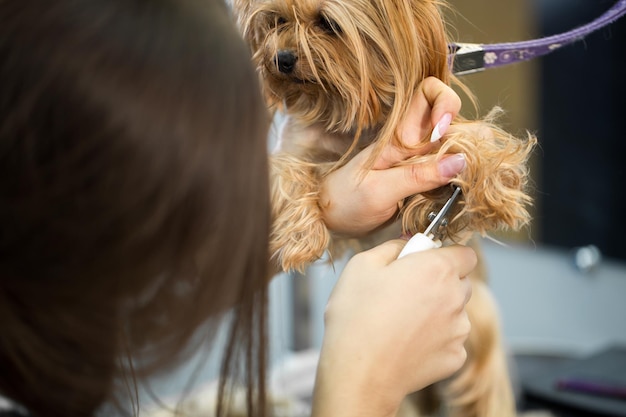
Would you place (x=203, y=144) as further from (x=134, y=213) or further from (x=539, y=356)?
(x=539, y=356)

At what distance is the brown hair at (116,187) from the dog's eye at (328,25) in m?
0.30

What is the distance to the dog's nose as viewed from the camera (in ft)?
2.80

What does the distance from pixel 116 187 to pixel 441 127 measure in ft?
1.30

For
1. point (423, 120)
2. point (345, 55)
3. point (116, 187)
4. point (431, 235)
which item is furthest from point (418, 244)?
point (116, 187)

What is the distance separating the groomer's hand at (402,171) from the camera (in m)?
0.78

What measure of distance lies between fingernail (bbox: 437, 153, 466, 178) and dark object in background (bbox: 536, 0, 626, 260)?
0.90 meters

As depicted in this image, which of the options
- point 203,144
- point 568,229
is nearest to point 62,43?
point 203,144

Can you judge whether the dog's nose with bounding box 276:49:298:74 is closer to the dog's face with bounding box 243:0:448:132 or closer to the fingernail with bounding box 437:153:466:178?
the dog's face with bounding box 243:0:448:132

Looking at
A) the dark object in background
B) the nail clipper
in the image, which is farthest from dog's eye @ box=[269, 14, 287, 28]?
the dark object in background

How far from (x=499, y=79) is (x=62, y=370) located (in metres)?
0.87

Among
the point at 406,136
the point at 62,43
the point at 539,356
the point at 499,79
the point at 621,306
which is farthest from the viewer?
the point at 621,306

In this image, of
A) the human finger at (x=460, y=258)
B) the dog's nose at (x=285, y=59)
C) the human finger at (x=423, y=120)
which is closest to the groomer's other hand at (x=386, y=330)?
the human finger at (x=460, y=258)

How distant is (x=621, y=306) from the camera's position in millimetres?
1840

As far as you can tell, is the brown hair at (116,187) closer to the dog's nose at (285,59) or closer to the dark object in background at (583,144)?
the dog's nose at (285,59)
